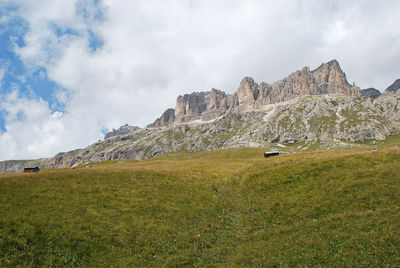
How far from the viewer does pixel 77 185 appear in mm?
29031

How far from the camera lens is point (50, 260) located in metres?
15.4

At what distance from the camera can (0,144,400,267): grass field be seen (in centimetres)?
1505

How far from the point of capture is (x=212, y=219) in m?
25.0

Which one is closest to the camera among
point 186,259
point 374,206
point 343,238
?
point 343,238

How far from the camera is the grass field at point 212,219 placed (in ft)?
49.4

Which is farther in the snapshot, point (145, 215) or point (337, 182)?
point (337, 182)

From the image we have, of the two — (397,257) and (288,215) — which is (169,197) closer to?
(288,215)

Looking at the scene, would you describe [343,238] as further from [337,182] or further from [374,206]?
[337,182]

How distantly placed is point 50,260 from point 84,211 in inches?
292

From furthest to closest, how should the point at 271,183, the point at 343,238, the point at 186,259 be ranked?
1. the point at 271,183
2. the point at 186,259
3. the point at 343,238

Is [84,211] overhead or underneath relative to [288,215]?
overhead

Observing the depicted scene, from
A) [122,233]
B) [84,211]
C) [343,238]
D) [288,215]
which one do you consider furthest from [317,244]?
[84,211]

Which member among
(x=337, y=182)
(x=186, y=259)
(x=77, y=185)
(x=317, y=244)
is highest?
(x=77, y=185)

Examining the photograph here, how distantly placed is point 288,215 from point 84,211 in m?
21.6
